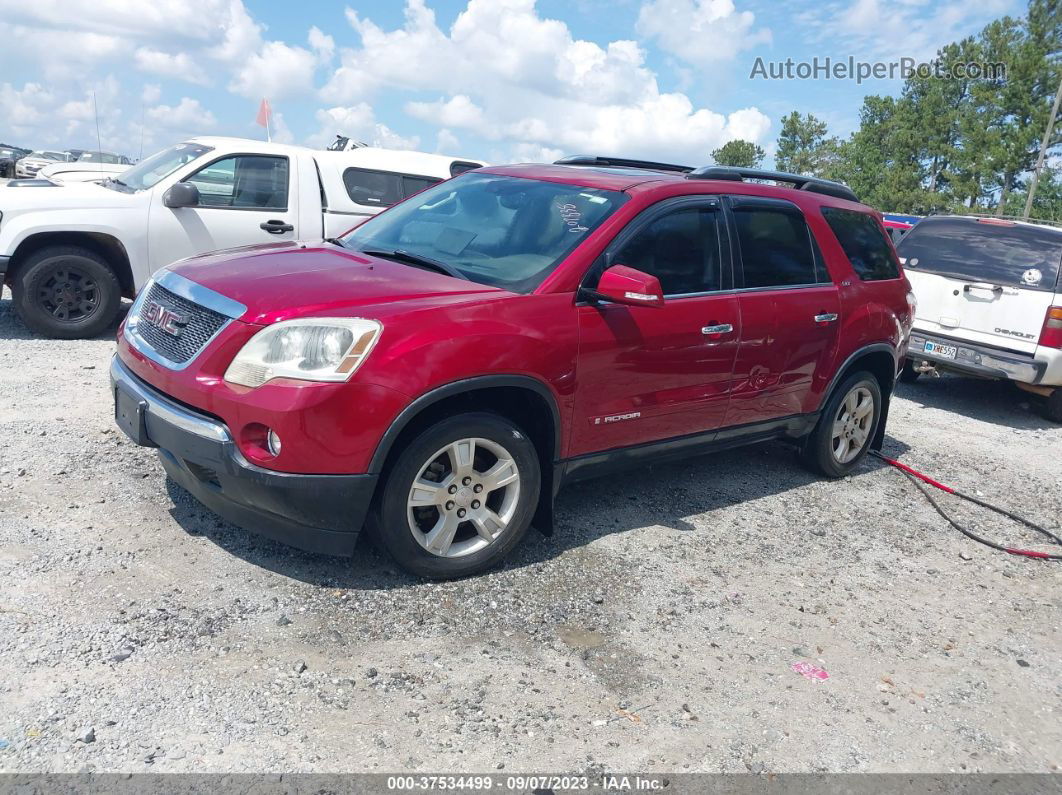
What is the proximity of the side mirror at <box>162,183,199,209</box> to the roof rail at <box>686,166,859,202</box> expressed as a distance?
4601mm

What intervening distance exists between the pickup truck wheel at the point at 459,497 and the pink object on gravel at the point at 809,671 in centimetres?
131

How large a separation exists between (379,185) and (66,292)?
3.06 metres

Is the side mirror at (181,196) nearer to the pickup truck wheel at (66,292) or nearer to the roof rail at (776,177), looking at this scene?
the pickup truck wheel at (66,292)

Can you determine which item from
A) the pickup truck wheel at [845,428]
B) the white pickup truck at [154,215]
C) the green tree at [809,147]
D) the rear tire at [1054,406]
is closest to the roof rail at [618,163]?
the pickup truck wheel at [845,428]

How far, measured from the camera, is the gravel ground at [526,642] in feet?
9.50

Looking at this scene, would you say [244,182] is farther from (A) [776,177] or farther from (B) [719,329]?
(B) [719,329]

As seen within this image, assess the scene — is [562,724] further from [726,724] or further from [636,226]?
[636,226]

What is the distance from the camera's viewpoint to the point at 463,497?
3.85m

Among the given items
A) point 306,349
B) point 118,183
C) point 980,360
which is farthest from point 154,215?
point 980,360

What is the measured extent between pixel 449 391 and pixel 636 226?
4.58 feet

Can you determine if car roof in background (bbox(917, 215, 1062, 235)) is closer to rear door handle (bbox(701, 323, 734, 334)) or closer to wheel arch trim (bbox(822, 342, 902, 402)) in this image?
wheel arch trim (bbox(822, 342, 902, 402))

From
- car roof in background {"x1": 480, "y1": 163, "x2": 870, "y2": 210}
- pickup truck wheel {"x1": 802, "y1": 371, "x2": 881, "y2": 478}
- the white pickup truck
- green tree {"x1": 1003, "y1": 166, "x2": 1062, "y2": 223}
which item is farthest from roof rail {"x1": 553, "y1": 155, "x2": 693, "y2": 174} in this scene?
green tree {"x1": 1003, "y1": 166, "x2": 1062, "y2": 223}

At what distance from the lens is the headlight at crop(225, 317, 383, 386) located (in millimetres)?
3426

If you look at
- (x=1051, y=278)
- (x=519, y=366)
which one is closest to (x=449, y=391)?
(x=519, y=366)
